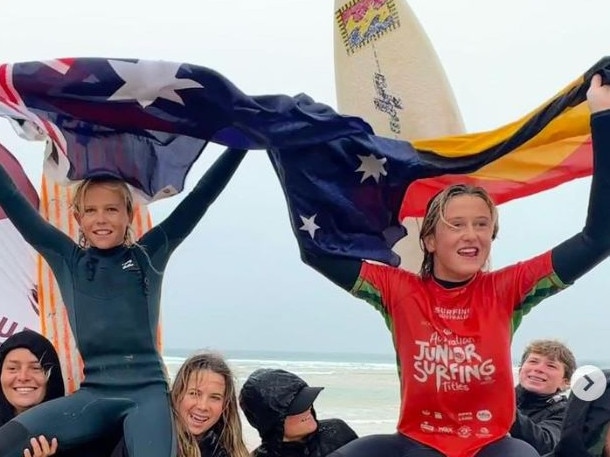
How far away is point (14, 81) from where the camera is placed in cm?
331

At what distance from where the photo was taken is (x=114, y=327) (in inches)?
132

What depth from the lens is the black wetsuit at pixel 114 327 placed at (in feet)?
10.3

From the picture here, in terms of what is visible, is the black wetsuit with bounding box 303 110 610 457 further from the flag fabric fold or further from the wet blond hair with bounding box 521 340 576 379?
the wet blond hair with bounding box 521 340 576 379

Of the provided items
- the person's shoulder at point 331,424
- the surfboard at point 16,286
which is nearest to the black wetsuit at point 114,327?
the person's shoulder at point 331,424

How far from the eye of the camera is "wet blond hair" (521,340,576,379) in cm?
481

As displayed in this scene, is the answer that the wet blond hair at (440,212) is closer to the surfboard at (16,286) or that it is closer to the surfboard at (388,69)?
the surfboard at (388,69)

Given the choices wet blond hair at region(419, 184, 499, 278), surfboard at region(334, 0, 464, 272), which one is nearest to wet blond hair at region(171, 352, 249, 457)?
wet blond hair at region(419, 184, 499, 278)

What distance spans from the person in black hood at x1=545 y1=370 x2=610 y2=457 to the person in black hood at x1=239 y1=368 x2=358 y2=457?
3.56 feet

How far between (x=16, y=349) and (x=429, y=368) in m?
1.76

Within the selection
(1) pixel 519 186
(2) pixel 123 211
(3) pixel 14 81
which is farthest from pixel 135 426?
(1) pixel 519 186

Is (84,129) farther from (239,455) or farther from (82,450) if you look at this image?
(239,455)

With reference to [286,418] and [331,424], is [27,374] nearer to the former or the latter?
[286,418]

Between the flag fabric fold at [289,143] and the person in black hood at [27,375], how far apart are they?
76 centimetres

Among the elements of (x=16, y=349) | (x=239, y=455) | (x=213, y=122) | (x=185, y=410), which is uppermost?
(x=213, y=122)
